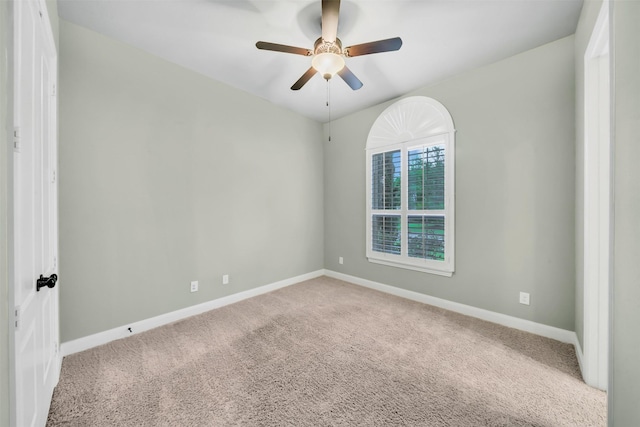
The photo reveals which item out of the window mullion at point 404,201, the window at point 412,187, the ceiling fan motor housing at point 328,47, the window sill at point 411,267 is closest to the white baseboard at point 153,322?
the window sill at point 411,267

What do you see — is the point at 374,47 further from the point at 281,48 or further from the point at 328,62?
the point at 281,48

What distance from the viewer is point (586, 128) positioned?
67.7 inches

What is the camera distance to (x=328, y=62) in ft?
6.23

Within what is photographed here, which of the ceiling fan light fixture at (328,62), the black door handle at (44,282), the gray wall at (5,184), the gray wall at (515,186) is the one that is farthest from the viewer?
the gray wall at (515,186)

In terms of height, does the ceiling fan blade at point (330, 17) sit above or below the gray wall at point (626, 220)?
above

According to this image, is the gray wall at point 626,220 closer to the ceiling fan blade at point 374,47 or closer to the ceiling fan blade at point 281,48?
the ceiling fan blade at point 374,47

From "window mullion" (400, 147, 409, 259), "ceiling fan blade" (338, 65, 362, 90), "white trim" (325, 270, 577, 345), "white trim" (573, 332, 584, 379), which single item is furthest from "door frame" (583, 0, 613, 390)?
"window mullion" (400, 147, 409, 259)

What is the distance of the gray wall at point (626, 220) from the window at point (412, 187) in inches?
75.6

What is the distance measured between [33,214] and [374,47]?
231cm

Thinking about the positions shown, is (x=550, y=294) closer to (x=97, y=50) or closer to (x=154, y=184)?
(x=154, y=184)

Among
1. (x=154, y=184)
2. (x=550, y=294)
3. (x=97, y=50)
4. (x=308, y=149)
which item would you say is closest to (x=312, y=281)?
(x=308, y=149)

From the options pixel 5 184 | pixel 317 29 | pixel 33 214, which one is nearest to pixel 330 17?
pixel 317 29

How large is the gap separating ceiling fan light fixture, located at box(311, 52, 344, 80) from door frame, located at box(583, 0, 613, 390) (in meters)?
1.65

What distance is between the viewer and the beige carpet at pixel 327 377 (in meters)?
1.47
